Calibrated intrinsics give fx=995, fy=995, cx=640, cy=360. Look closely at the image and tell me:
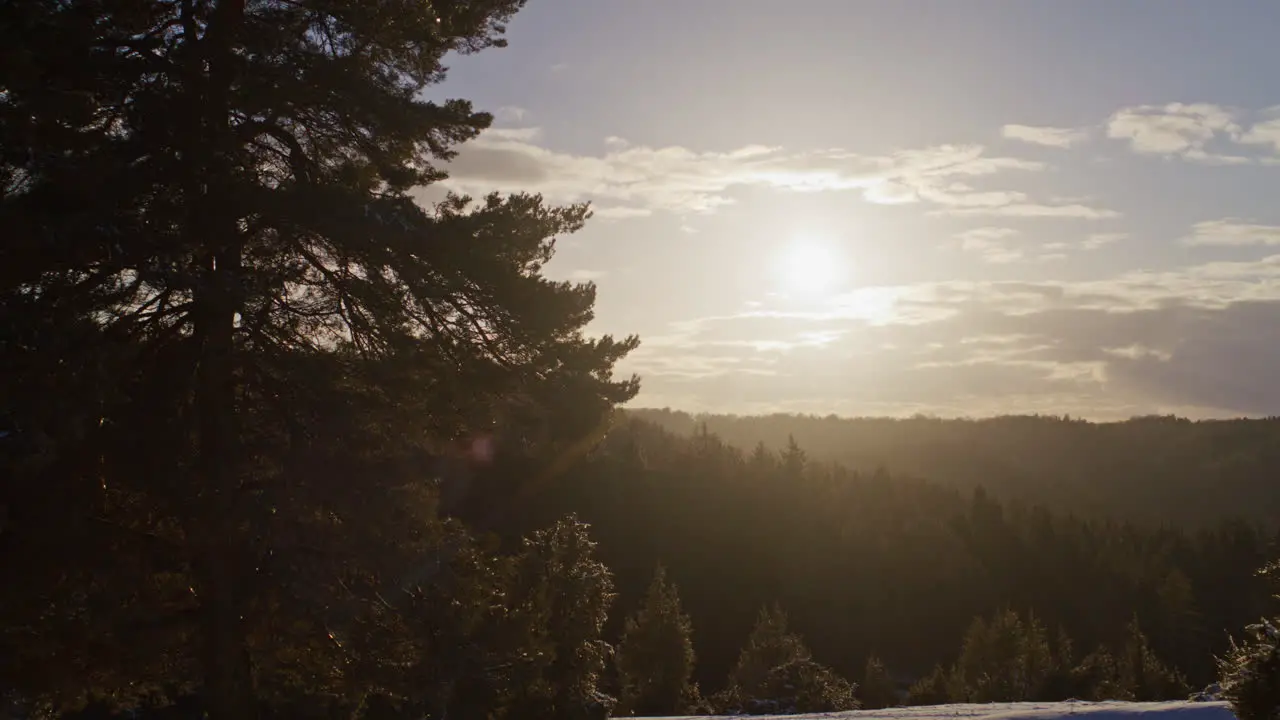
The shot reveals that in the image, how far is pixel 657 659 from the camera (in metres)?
44.3

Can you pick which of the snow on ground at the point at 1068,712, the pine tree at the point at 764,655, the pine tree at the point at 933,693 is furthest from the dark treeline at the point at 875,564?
the snow on ground at the point at 1068,712

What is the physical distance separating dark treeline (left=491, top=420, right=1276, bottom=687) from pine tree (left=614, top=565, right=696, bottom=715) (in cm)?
3102

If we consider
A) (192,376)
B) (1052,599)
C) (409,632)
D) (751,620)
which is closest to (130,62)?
(192,376)

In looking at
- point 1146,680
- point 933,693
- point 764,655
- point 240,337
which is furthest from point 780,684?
point 240,337

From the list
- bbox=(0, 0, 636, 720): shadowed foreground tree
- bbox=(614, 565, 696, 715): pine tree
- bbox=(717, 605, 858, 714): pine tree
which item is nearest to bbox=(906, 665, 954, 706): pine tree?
bbox=(717, 605, 858, 714): pine tree

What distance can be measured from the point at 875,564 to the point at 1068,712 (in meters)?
93.5

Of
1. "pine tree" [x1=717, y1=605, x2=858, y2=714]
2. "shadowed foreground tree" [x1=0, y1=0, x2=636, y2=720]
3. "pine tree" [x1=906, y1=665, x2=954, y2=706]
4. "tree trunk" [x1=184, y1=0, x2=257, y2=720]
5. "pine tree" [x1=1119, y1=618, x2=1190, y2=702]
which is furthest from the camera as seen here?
"pine tree" [x1=906, y1=665, x2=954, y2=706]

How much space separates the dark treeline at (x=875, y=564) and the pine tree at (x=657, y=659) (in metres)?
31.0

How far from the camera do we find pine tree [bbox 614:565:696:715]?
139ft

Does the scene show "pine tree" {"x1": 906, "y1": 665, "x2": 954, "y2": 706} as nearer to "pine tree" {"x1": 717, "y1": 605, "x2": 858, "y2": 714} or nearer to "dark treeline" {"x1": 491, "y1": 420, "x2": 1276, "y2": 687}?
"pine tree" {"x1": 717, "y1": 605, "x2": 858, "y2": 714}

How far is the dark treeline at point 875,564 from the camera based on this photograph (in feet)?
281

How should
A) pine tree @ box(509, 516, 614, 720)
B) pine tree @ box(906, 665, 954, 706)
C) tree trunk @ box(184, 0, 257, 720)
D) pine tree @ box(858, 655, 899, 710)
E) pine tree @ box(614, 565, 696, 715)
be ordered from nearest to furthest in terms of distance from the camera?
1. tree trunk @ box(184, 0, 257, 720)
2. pine tree @ box(509, 516, 614, 720)
3. pine tree @ box(614, 565, 696, 715)
4. pine tree @ box(906, 665, 954, 706)
5. pine tree @ box(858, 655, 899, 710)

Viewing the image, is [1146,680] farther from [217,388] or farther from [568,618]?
[217,388]

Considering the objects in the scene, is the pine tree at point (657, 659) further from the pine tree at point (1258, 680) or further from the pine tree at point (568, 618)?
the pine tree at point (1258, 680)
